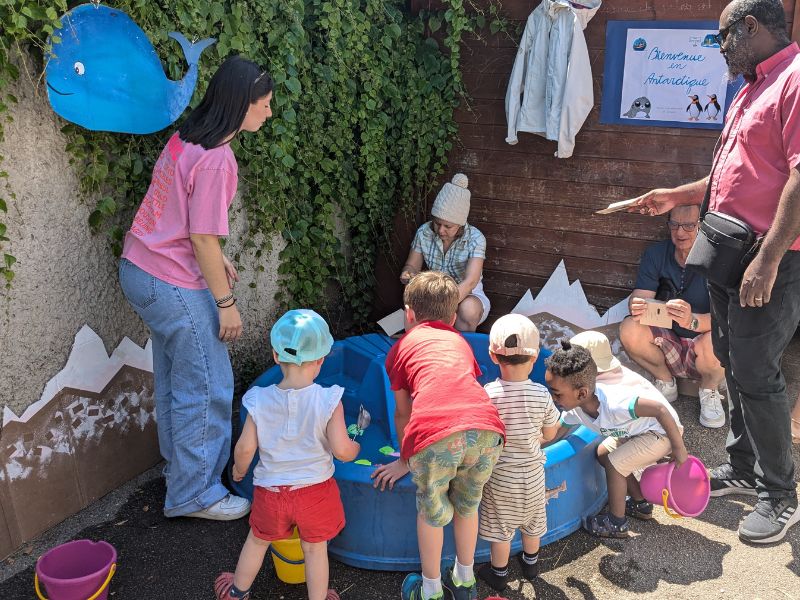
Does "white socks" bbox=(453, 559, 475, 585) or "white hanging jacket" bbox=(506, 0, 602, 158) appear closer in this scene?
"white socks" bbox=(453, 559, 475, 585)

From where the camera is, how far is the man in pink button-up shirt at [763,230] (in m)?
2.68

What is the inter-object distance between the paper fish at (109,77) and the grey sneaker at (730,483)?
2.99m

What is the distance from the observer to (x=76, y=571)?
269 centimetres

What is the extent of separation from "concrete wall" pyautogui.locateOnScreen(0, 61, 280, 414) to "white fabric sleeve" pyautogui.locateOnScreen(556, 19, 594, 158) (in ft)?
9.14

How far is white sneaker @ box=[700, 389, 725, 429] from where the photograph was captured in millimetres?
4168

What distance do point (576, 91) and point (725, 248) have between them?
1925mm

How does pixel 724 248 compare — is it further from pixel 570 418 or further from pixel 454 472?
pixel 454 472

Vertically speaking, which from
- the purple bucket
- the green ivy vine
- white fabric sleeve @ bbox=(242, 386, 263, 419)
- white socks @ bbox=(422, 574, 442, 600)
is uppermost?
the green ivy vine

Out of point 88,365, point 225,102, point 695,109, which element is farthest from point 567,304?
point 88,365

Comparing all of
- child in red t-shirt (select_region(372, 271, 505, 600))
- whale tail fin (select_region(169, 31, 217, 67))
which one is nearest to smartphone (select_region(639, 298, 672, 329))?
child in red t-shirt (select_region(372, 271, 505, 600))

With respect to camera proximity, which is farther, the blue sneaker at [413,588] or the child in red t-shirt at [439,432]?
the blue sneaker at [413,588]

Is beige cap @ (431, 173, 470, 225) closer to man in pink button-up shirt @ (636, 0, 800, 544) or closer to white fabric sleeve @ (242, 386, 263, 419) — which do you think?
man in pink button-up shirt @ (636, 0, 800, 544)

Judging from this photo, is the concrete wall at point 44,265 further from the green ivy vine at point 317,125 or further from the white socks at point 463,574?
the white socks at point 463,574

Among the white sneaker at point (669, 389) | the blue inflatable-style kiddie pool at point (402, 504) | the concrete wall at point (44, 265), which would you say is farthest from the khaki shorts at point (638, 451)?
the concrete wall at point (44, 265)
